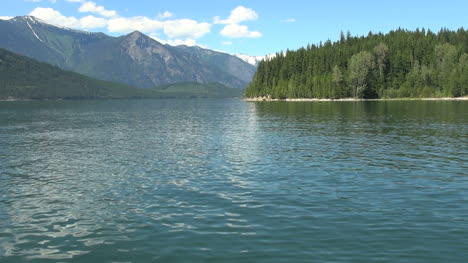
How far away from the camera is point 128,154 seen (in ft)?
172

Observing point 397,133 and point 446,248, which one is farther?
point 397,133

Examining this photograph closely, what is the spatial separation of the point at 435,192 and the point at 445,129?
1948 inches

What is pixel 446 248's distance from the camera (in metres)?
19.7

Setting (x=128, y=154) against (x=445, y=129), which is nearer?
(x=128, y=154)

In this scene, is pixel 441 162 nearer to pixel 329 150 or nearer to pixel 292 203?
pixel 329 150

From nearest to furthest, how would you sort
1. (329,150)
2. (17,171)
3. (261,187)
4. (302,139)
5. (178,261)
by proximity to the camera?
1. (178,261)
2. (261,187)
3. (17,171)
4. (329,150)
5. (302,139)

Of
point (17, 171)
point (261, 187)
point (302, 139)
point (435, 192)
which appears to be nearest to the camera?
point (435, 192)

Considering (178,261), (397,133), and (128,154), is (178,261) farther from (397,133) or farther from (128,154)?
(397,133)

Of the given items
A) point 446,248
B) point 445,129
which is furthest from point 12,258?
point 445,129

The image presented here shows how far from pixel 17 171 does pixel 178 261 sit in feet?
100

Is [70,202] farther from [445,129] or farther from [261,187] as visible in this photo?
[445,129]

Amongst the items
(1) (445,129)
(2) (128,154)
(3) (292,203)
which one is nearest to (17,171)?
(2) (128,154)

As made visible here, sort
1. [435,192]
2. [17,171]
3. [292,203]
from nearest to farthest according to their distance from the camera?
[292,203], [435,192], [17,171]

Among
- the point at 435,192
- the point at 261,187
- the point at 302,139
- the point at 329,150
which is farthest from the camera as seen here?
the point at 302,139
